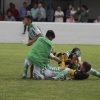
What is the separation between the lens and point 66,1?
32250 millimetres

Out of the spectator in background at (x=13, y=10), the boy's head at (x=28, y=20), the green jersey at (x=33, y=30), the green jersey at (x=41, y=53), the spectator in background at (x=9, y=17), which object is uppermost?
the boy's head at (x=28, y=20)

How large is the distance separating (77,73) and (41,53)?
0.99 meters

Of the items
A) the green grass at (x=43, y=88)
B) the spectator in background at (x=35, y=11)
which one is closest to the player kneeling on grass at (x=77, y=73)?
the green grass at (x=43, y=88)

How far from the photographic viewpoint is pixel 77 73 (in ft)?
41.5

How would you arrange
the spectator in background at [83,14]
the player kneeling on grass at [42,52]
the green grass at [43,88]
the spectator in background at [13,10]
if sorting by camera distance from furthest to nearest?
the spectator in background at [13,10] < the spectator in background at [83,14] < the player kneeling on grass at [42,52] < the green grass at [43,88]

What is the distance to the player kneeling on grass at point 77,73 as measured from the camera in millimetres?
12453

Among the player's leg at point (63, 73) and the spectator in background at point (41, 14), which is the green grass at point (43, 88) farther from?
the spectator in background at point (41, 14)

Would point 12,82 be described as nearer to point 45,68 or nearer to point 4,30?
point 45,68

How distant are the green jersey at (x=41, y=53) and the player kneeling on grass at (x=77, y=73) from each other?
1.69 feet

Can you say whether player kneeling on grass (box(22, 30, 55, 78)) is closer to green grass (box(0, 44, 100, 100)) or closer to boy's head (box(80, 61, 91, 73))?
green grass (box(0, 44, 100, 100))

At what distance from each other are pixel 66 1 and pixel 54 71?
19825 millimetres

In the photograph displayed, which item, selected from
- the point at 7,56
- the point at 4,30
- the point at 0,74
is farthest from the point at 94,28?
the point at 0,74

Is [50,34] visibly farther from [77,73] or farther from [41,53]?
[77,73]

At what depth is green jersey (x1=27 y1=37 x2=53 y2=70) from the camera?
1252 cm
